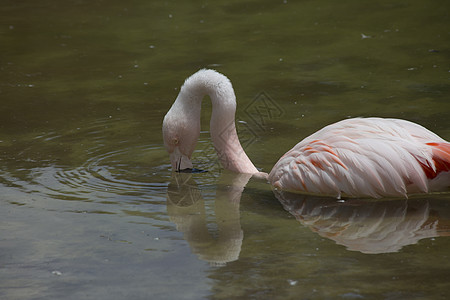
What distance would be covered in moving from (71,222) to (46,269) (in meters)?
0.63

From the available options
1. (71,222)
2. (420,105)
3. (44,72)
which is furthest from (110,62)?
(71,222)

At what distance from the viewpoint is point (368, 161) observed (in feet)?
13.4

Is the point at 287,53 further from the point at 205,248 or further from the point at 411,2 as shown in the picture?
the point at 205,248

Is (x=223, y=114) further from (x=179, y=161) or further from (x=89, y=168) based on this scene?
(x=89, y=168)

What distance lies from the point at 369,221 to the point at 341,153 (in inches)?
17.6

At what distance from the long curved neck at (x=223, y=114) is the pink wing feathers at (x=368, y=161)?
391 millimetres

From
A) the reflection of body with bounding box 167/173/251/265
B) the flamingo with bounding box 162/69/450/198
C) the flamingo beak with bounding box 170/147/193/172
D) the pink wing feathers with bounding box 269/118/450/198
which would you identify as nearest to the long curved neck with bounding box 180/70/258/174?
the flamingo with bounding box 162/69/450/198

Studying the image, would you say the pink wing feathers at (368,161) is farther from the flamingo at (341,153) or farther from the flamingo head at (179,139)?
the flamingo head at (179,139)

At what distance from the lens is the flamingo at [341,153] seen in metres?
4.02

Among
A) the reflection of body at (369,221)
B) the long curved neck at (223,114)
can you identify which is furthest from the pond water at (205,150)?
the long curved neck at (223,114)

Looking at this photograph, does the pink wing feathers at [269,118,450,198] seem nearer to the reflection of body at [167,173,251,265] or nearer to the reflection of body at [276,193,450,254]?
the reflection of body at [276,193,450,254]

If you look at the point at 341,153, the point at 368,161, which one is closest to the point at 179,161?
the point at 341,153

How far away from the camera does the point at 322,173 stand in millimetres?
4266

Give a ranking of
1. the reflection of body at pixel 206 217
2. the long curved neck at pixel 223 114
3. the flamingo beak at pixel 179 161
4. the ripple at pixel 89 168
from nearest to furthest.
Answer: the reflection of body at pixel 206 217 < the ripple at pixel 89 168 < the long curved neck at pixel 223 114 < the flamingo beak at pixel 179 161
